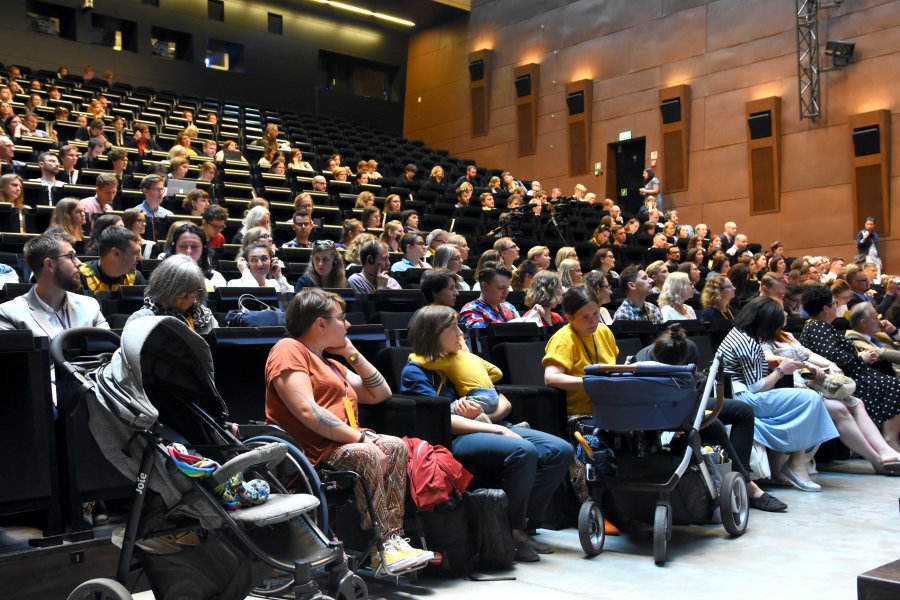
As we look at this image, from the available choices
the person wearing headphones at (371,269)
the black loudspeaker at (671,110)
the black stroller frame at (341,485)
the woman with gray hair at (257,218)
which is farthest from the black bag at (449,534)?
the black loudspeaker at (671,110)

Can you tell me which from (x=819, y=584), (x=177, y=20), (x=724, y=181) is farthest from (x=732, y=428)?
(x=177, y=20)

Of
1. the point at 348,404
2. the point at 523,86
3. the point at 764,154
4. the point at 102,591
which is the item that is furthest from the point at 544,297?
the point at 523,86

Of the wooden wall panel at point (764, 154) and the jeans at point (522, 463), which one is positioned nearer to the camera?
the jeans at point (522, 463)

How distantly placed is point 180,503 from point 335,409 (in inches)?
31.0

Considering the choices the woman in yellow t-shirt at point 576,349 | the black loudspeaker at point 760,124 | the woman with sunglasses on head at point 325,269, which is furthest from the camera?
the black loudspeaker at point 760,124

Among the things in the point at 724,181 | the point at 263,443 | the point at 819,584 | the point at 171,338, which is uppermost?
the point at 724,181

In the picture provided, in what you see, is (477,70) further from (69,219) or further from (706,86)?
(69,219)

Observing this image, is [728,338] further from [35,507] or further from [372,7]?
[372,7]

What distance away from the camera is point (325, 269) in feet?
15.2

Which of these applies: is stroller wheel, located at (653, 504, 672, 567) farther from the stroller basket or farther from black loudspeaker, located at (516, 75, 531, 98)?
black loudspeaker, located at (516, 75, 531, 98)

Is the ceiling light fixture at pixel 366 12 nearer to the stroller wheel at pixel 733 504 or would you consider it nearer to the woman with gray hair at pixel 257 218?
the woman with gray hair at pixel 257 218

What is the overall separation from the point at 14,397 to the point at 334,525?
0.95 metres

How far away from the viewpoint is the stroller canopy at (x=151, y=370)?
187cm

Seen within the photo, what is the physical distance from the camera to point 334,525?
2.54 meters
